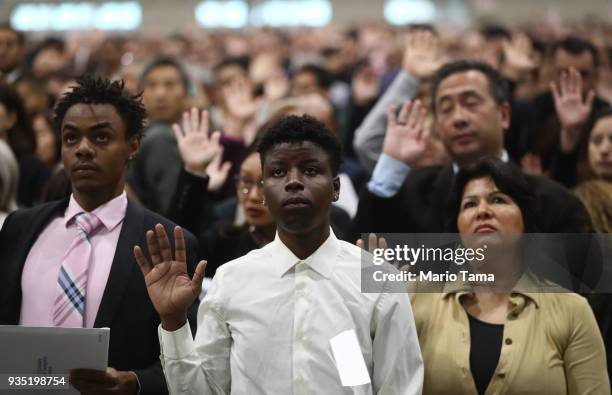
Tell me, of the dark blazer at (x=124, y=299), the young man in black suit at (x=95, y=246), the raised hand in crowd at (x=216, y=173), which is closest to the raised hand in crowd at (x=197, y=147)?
the raised hand in crowd at (x=216, y=173)

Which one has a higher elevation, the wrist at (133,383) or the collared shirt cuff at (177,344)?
the collared shirt cuff at (177,344)

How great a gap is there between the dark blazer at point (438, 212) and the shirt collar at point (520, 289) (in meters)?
0.24

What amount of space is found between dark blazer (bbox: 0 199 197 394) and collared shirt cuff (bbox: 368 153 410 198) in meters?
1.18

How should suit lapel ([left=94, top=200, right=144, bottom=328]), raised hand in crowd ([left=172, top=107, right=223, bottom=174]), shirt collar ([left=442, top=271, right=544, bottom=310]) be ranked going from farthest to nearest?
raised hand in crowd ([left=172, top=107, right=223, bottom=174]), shirt collar ([left=442, top=271, right=544, bottom=310]), suit lapel ([left=94, top=200, right=144, bottom=328])

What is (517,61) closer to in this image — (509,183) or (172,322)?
(509,183)

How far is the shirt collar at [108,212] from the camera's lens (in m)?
3.24

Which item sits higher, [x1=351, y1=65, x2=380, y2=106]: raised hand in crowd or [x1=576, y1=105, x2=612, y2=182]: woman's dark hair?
[x1=351, y1=65, x2=380, y2=106]: raised hand in crowd

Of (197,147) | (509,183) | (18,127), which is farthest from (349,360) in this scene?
(18,127)

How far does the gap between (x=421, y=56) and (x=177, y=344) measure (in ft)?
10.2

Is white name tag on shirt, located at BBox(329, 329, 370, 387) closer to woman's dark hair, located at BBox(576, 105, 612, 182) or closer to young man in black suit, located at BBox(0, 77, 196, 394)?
young man in black suit, located at BBox(0, 77, 196, 394)

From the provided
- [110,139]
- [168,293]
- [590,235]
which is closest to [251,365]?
[168,293]

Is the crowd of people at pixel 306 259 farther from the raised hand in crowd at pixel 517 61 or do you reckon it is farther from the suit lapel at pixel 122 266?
the raised hand in crowd at pixel 517 61

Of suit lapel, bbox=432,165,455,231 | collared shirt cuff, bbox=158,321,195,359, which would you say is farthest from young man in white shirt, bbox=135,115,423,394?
suit lapel, bbox=432,165,455,231

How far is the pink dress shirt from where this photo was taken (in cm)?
312
